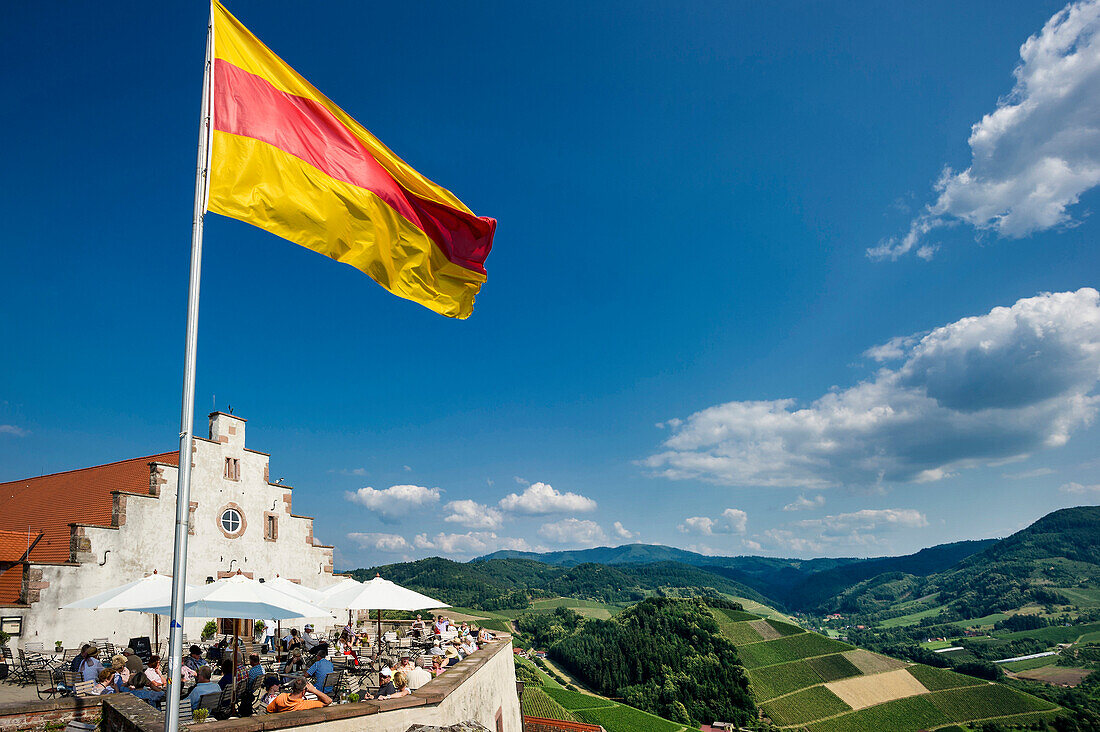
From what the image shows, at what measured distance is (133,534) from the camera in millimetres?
24000

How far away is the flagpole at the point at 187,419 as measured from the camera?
5.71m

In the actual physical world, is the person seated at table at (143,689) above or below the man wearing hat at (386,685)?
above

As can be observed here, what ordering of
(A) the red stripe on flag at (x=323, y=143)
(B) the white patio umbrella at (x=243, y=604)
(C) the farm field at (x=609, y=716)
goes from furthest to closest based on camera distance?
(C) the farm field at (x=609, y=716), (B) the white patio umbrella at (x=243, y=604), (A) the red stripe on flag at (x=323, y=143)

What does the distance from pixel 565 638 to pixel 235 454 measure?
5581 inches

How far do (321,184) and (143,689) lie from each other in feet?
41.6

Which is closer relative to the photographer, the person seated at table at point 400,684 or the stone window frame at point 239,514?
the person seated at table at point 400,684

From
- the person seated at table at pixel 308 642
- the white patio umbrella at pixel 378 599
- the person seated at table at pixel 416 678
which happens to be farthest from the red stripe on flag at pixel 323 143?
the person seated at table at pixel 308 642

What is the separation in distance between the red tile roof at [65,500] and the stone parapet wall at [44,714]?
13669 millimetres

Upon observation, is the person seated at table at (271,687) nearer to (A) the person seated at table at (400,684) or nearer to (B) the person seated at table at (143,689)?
(B) the person seated at table at (143,689)

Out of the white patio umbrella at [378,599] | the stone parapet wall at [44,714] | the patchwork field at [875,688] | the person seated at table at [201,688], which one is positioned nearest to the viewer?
the stone parapet wall at [44,714]

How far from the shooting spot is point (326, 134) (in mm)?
8484

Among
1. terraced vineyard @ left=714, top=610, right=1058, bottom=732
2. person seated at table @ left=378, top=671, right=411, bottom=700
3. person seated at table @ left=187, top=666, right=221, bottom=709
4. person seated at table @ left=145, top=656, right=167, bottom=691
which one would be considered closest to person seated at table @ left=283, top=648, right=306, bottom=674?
person seated at table @ left=145, top=656, right=167, bottom=691

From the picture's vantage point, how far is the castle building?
21828 millimetres

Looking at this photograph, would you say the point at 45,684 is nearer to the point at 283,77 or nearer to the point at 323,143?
the point at 323,143
